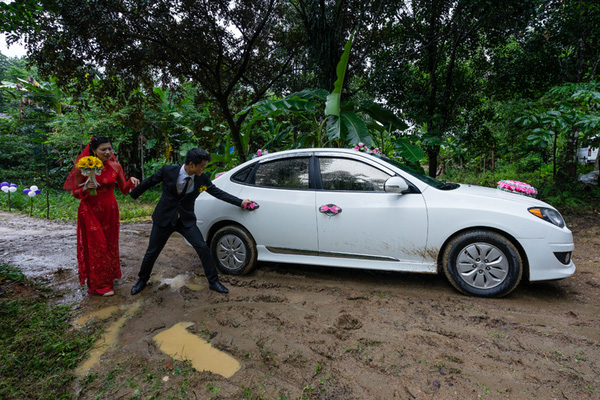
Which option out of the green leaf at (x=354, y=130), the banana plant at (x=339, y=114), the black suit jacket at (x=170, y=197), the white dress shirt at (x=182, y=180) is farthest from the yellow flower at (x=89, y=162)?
the green leaf at (x=354, y=130)

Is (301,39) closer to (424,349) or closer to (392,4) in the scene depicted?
(392,4)

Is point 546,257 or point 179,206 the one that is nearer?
point 546,257

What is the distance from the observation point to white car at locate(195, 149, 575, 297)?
326cm

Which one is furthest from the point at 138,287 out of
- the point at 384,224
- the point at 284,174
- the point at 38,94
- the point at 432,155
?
the point at 38,94

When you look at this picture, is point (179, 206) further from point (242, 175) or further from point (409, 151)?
point (409, 151)

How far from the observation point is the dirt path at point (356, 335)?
7.07 ft

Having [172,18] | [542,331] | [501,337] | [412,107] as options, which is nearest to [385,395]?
[501,337]

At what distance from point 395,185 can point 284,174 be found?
4.66ft

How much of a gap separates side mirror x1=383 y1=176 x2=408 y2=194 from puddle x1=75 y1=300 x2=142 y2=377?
9.55ft

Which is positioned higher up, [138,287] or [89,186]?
[89,186]

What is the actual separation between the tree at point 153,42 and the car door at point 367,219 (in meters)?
4.55

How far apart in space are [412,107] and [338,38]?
98.2 inches

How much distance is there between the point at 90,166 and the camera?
3412 millimetres

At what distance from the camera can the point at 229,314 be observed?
321cm
